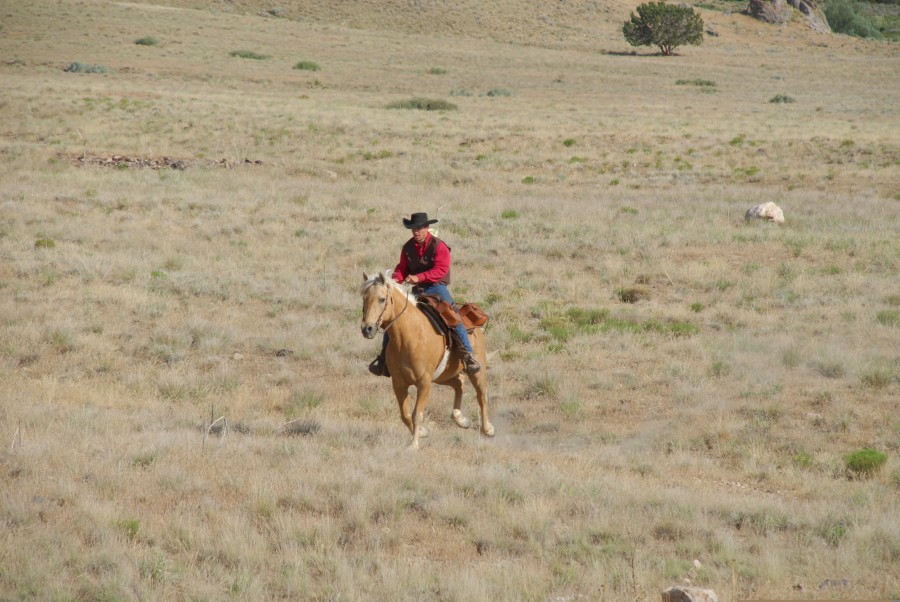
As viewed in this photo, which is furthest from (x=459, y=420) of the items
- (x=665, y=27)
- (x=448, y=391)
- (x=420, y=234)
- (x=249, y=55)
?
(x=665, y=27)

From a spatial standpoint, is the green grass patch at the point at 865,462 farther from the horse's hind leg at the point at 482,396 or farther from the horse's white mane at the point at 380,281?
the horse's white mane at the point at 380,281

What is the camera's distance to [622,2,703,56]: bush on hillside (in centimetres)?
9625

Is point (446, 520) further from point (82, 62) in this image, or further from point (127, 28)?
point (127, 28)

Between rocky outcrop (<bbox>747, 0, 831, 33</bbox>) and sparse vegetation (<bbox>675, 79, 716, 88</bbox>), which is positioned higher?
rocky outcrop (<bbox>747, 0, 831, 33</bbox>)

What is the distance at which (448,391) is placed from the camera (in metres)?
14.0

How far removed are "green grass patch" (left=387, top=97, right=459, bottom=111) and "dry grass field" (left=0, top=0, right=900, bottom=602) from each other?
7.48m

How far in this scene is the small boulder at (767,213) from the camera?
24188 millimetres

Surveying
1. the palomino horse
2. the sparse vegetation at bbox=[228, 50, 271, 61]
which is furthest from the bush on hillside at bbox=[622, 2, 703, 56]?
the palomino horse

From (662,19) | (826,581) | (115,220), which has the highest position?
(662,19)

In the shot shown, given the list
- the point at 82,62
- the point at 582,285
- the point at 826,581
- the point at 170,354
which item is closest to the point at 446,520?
the point at 826,581

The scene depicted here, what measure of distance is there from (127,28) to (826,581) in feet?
301

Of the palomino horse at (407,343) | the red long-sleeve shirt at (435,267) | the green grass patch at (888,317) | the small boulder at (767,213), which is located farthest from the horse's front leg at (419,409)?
the small boulder at (767,213)

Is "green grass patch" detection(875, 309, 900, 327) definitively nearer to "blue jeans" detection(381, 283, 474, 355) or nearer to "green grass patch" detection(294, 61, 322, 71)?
"blue jeans" detection(381, 283, 474, 355)

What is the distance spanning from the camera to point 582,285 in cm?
1902
